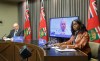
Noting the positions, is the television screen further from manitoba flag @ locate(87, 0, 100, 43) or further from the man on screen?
manitoba flag @ locate(87, 0, 100, 43)

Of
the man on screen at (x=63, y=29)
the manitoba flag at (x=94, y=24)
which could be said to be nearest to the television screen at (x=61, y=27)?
the man on screen at (x=63, y=29)

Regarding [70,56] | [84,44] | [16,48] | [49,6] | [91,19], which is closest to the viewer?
[70,56]

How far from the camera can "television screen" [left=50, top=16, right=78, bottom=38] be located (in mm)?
4298

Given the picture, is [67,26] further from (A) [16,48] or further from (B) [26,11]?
(B) [26,11]

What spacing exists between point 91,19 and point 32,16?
3590 mm

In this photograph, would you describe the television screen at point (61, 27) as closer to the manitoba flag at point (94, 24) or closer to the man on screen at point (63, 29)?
the man on screen at point (63, 29)

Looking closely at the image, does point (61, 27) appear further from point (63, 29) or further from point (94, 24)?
point (94, 24)

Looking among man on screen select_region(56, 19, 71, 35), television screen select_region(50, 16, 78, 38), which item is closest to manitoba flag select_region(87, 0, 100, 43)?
television screen select_region(50, 16, 78, 38)

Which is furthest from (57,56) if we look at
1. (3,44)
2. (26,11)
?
(26,11)

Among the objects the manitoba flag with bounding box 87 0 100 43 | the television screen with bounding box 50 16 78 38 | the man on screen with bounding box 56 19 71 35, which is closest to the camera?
the manitoba flag with bounding box 87 0 100 43

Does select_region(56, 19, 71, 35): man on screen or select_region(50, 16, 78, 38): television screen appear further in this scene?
select_region(56, 19, 71, 35): man on screen

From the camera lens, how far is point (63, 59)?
2094 mm

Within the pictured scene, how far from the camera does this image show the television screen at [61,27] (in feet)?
14.1

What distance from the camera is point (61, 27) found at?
4609mm
